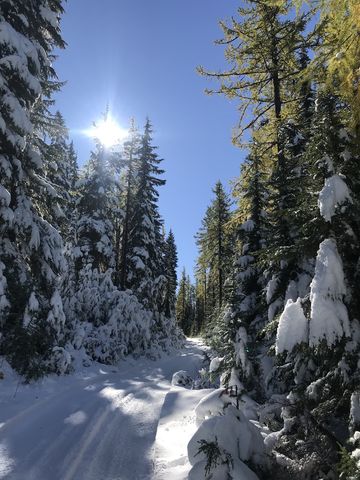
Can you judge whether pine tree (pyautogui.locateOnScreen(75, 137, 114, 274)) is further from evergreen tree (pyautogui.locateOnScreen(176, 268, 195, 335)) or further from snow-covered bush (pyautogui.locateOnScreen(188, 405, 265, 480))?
evergreen tree (pyautogui.locateOnScreen(176, 268, 195, 335))

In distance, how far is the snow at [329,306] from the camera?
15.0 feet

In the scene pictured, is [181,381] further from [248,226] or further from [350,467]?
[350,467]

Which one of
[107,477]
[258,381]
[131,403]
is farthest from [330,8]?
[131,403]

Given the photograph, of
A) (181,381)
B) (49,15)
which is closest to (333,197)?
(181,381)

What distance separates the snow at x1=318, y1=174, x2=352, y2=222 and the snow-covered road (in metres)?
4.51

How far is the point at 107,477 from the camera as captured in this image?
597 centimetres

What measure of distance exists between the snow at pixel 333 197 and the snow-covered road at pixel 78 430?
451cm

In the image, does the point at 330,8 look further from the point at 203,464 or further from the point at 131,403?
the point at 131,403

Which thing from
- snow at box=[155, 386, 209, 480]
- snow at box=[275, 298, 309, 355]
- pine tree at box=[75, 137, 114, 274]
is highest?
pine tree at box=[75, 137, 114, 274]

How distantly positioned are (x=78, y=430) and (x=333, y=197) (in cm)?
614

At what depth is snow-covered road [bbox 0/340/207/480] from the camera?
6121mm

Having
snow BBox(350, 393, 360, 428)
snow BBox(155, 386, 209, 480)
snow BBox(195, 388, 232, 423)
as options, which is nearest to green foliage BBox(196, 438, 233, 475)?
snow BBox(155, 386, 209, 480)

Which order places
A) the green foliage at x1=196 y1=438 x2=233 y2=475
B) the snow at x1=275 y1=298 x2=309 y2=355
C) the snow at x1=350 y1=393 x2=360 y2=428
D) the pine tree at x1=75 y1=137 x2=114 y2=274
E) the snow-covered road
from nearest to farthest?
the snow at x1=350 y1=393 x2=360 y2=428 → the snow at x1=275 y1=298 x2=309 y2=355 → the green foliage at x1=196 y1=438 x2=233 y2=475 → the snow-covered road → the pine tree at x1=75 y1=137 x2=114 y2=274

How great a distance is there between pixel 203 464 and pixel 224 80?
12.1 metres
